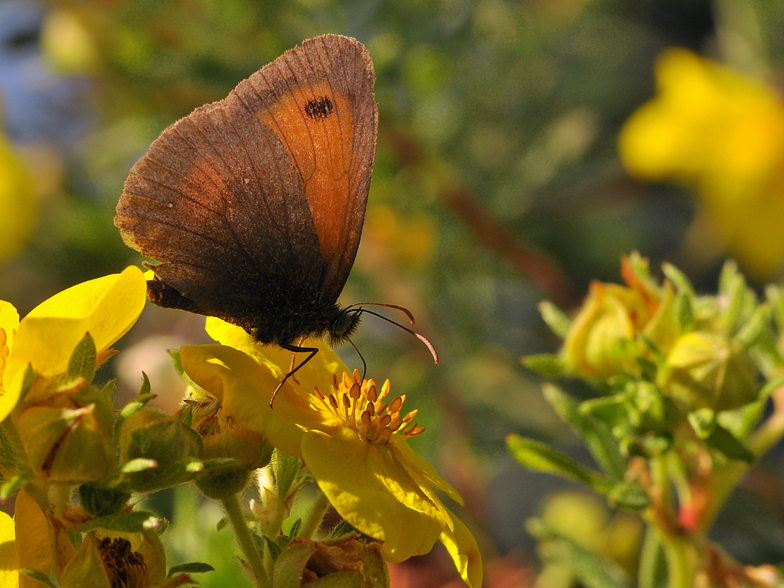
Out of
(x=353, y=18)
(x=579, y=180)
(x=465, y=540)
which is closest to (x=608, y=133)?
(x=579, y=180)

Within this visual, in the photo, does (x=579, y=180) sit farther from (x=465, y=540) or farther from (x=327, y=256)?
(x=465, y=540)

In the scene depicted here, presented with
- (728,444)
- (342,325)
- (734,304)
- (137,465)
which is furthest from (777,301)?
(137,465)

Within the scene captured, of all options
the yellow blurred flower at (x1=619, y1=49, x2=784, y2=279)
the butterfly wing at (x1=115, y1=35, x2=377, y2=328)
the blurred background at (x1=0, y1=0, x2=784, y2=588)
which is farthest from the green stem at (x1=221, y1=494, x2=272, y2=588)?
the yellow blurred flower at (x1=619, y1=49, x2=784, y2=279)

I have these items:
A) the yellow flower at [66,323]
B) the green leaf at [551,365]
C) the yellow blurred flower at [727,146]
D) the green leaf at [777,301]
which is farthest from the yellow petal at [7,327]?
the yellow blurred flower at [727,146]

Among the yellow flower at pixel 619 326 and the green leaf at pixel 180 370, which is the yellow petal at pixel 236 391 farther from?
the yellow flower at pixel 619 326

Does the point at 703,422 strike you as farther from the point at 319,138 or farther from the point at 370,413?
the point at 319,138
